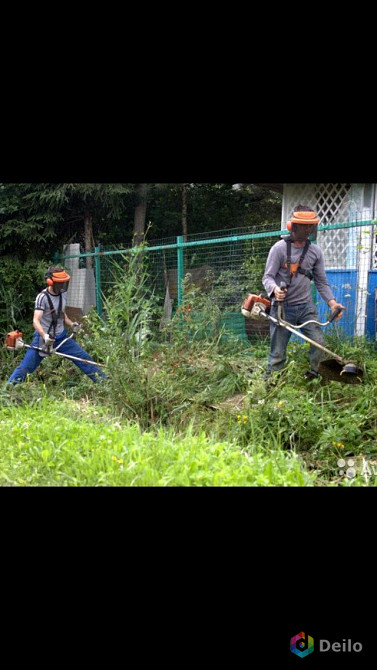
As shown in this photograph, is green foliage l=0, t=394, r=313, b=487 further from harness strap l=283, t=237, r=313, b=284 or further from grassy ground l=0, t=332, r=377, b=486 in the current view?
harness strap l=283, t=237, r=313, b=284

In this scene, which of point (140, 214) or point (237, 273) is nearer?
point (237, 273)

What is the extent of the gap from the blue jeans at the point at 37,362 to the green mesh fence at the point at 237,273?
33.2 inches

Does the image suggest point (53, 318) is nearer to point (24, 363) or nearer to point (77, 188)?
point (24, 363)

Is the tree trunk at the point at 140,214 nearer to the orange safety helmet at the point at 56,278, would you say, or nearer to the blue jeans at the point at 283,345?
the orange safety helmet at the point at 56,278

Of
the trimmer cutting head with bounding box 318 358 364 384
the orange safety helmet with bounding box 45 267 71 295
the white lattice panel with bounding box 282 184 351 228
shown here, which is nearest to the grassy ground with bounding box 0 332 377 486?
the trimmer cutting head with bounding box 318 358 364 384

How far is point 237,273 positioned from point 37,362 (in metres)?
3.34

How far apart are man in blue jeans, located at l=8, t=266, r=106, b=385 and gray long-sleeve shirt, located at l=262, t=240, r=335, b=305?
2307 millimetres

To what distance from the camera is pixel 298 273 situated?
5777 millimetres

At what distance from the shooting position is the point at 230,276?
28.6 ft

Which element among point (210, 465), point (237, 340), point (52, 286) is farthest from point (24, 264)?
point (210, 465)

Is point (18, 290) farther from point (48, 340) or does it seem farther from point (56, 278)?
point (48, 340)

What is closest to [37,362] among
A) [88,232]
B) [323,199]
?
[323,199]

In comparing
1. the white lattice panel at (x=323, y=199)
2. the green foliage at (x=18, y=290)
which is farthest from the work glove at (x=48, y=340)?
the white lattice panel at (x=323, y=199)

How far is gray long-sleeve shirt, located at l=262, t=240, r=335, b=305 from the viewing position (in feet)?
18.7
